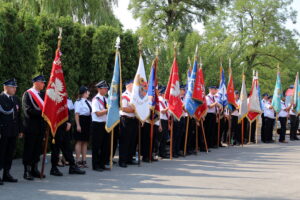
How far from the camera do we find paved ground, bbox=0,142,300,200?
6886 mm

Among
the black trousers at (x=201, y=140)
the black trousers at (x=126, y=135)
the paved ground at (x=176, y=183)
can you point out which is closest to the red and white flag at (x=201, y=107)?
the black trousers at (x=201, y=140)

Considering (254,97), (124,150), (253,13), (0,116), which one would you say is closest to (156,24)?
(253,13)

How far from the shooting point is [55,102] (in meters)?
8.41

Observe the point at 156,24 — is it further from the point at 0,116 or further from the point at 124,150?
the point at 0,116

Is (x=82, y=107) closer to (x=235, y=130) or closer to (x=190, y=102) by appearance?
(x=190, y=102)

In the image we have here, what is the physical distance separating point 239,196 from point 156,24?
87.7ft

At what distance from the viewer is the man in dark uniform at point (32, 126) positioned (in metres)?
8.12

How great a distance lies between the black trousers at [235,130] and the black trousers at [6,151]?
10.1 m

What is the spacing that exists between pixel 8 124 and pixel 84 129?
2.22 meters

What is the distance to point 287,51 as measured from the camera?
130 feet

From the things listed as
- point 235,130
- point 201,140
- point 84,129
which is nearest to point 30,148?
point 84,129

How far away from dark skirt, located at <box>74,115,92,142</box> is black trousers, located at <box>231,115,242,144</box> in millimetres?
7928

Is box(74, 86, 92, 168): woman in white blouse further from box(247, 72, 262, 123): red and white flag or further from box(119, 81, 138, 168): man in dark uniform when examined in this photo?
box(247, 72, 262, 123): red and white flag

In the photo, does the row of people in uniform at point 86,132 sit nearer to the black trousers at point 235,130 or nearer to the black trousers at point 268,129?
the black trousers at point 235,130
